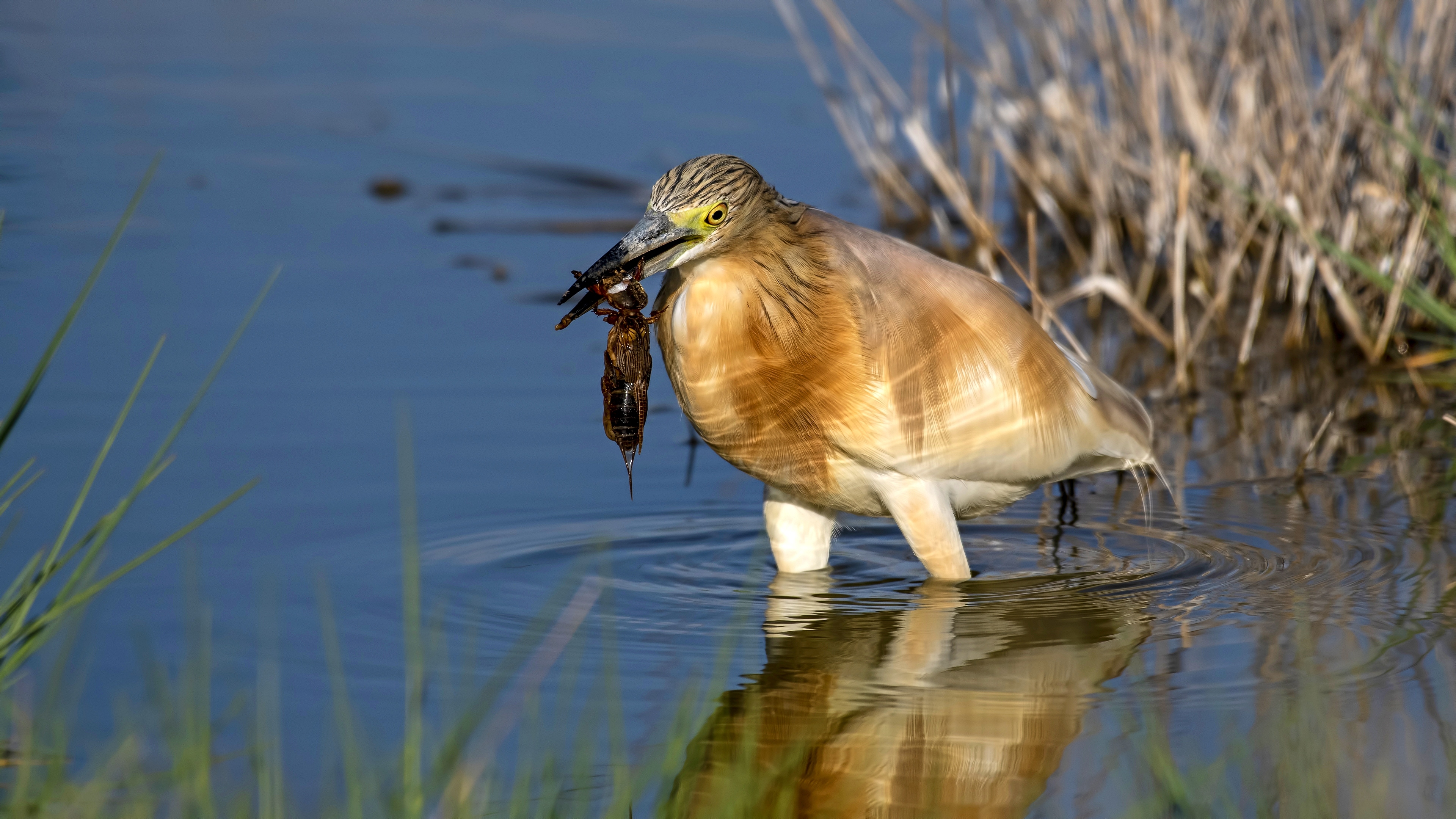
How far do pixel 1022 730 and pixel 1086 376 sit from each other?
149cm

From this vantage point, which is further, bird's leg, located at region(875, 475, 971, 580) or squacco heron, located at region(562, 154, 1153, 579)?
bird's leg, located at region(875, 475, 971, 580)

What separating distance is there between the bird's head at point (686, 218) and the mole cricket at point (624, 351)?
32mm

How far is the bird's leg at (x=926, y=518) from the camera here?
15.1ft

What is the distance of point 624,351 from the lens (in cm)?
432

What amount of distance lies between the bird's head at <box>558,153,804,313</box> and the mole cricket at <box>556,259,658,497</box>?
32 millimetres

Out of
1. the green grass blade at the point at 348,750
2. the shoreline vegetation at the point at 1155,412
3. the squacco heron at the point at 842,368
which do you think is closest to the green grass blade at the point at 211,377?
the shoreline vegetation at the point at 1155,412

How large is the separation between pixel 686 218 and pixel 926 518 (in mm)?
1129

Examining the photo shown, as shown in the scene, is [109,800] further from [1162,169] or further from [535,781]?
[1162,169]

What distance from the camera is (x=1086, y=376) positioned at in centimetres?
513

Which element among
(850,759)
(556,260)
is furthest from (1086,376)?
(556,260)

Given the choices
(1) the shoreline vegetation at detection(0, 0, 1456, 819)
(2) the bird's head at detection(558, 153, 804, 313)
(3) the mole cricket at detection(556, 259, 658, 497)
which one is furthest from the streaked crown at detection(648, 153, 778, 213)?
(1) the shoreline vegetation at detection(0, 0, 1456, 819)

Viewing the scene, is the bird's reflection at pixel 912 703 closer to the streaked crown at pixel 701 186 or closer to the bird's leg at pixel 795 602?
the bird's leg at pixel 795 602

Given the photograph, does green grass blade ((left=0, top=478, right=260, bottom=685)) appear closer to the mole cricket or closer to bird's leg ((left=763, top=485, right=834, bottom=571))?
the mole cricket

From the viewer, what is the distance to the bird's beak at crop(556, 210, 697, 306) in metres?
4.01
